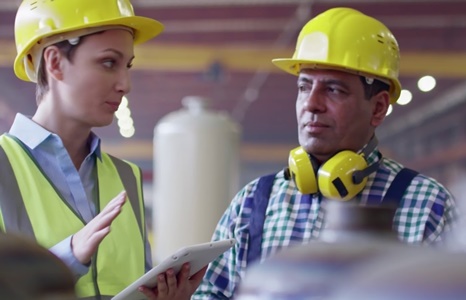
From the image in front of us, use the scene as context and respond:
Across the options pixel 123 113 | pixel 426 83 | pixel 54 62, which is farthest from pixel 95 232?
pixel 123 113

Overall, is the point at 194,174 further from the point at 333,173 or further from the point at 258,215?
the point at 333,173

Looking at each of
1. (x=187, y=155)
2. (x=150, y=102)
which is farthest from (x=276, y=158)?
(x=187, y=155)

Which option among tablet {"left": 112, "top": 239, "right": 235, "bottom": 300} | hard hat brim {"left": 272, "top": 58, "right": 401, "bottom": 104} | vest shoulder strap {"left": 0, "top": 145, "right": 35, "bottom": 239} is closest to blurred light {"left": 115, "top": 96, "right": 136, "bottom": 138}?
hard hat brim {"left": 272, "top": 58, "right": 401, "bottom": 104}

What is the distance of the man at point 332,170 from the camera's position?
2268mm

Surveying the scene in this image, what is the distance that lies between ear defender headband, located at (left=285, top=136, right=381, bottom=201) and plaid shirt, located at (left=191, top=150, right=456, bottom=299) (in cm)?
6

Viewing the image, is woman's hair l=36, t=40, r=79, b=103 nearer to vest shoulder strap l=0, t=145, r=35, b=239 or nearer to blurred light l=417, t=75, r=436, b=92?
vest shoulder strap l=0, t=145, r=35, b=239

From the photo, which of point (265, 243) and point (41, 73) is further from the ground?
point (41, 73)

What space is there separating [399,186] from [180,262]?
0.81 meters

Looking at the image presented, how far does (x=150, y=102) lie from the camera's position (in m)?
19.8

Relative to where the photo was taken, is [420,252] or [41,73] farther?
[41,73]

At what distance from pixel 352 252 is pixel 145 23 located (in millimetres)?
1940

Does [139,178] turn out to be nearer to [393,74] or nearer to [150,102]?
[393,74]

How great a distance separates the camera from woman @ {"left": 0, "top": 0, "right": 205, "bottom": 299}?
2.01 metres

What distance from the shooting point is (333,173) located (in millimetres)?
2238
